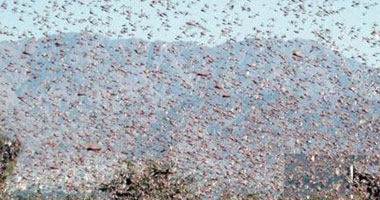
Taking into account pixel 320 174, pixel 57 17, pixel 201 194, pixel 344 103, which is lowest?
pixel 320 174

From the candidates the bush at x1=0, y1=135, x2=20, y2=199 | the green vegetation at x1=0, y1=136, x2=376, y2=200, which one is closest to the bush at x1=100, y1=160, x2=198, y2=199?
the green vegetation at x1=0, y1=136, x2=376, y2=200

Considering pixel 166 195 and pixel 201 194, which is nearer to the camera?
pixel 166 195

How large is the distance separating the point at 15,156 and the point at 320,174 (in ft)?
240

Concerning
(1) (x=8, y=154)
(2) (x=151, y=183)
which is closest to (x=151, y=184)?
(2) (x=151, y=183)

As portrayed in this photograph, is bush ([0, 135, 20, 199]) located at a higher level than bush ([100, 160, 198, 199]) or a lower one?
lower

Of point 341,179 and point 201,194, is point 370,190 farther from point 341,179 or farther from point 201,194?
point 341,179

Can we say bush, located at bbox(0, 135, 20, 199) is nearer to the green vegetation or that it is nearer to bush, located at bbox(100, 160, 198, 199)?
the green vegetation

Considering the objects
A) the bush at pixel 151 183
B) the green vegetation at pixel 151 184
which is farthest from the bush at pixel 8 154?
the bush at pixel 151 183

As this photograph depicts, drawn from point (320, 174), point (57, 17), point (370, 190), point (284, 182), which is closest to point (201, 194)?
point (370, 190)

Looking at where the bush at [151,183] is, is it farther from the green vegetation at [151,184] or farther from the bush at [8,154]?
the bush at [8,154]

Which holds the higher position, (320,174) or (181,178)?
(181,178)

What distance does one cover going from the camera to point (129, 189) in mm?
78875

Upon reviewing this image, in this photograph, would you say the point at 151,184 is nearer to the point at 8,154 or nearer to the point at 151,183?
the point at 151,183

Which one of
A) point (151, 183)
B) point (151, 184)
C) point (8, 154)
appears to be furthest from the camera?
point (8, 154)
